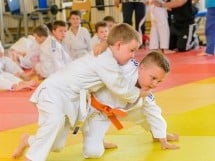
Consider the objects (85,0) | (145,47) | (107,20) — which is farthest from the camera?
(85,0)

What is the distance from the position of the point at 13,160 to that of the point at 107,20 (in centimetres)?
672

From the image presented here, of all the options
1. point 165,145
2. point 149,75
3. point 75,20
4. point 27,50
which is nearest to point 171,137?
point 165,145

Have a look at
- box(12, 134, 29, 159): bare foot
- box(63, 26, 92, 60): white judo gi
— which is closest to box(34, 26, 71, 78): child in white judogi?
box(63, 26, 92, 60): white judo gi

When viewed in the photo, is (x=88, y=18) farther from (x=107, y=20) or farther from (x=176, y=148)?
(x=176, y=148)

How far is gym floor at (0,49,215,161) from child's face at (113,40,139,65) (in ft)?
2.41

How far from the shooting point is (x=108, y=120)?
403cm

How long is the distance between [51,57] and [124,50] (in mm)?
5077

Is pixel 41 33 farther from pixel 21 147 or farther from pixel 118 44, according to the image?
pixel 118 44

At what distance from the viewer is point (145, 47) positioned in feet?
44.1

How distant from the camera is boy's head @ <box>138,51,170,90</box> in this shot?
372 centimetres

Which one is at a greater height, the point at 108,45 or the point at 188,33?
the point at 108,45

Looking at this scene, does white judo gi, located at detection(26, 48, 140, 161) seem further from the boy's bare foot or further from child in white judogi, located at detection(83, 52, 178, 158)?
the boy's bare foot

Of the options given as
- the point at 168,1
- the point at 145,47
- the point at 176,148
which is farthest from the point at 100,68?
the point at 145,47

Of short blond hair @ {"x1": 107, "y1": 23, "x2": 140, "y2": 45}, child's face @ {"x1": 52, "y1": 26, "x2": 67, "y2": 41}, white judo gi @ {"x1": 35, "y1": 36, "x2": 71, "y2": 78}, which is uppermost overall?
short blond hair @ {"x1": 107, "y1": 23, "x2": 140, "y2": 45}
